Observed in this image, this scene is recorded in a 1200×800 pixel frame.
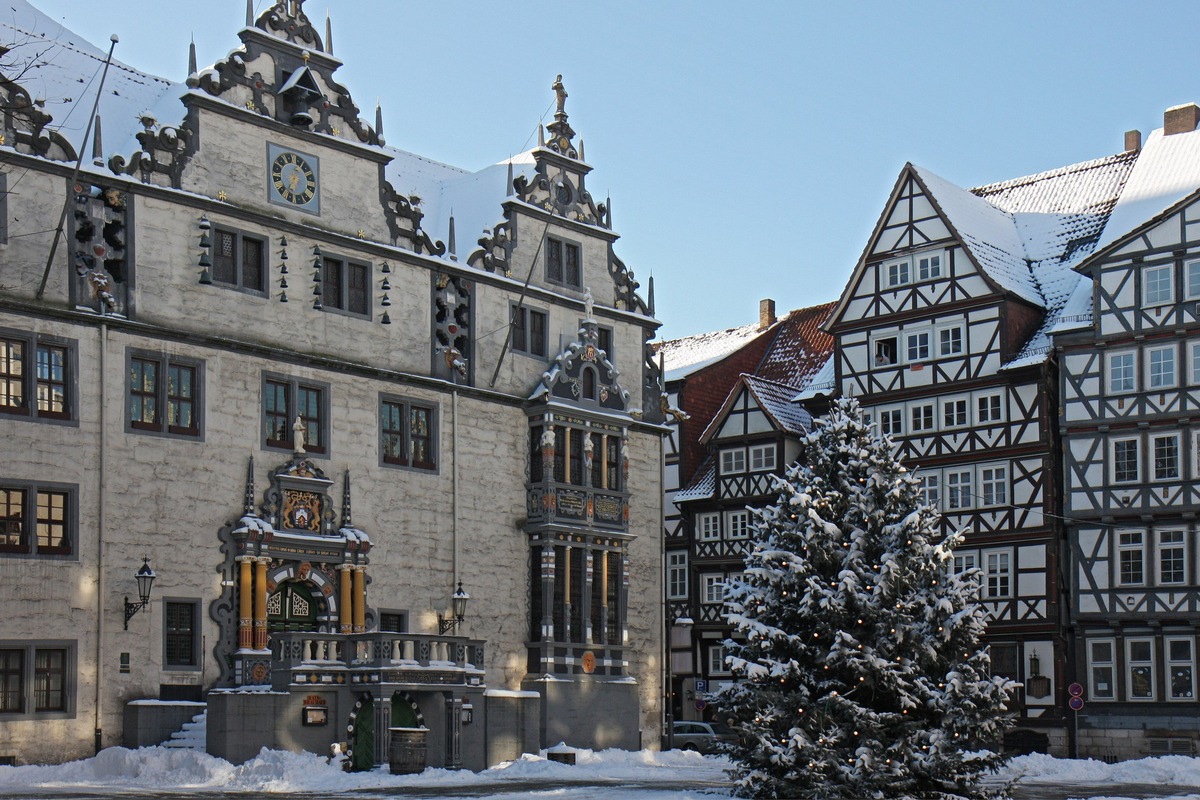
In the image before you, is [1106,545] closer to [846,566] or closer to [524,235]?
[524,235]

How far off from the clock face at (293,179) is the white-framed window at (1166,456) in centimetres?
2361

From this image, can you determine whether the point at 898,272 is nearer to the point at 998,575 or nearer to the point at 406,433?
the point at 998,575

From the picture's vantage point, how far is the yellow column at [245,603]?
115 feet

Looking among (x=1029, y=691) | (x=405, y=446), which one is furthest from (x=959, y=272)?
(x=405, y=446)

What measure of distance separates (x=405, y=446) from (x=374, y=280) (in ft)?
12.9

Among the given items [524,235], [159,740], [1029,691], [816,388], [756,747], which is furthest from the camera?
[816,388]

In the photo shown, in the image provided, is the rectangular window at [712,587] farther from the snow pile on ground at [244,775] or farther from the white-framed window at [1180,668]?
the snow pile on ground at [244,775]

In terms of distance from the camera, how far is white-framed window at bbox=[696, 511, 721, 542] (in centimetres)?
5778

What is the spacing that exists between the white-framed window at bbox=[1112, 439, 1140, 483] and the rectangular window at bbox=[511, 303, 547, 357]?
16.2 metres

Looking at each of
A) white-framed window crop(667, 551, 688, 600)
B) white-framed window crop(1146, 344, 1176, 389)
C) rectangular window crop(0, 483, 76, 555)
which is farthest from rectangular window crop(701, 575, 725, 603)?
rectangular window crop(0, 483, 76, 555)

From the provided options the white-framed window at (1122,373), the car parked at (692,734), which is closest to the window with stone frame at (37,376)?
the car parked at (692,734)

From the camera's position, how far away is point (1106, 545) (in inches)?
1853

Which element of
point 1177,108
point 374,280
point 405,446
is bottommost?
point 405,446

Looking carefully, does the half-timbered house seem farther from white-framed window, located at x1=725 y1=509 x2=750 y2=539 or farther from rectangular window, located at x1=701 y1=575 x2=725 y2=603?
rectangular window, located at x1=701 y1=575 x2=725 y2=603
